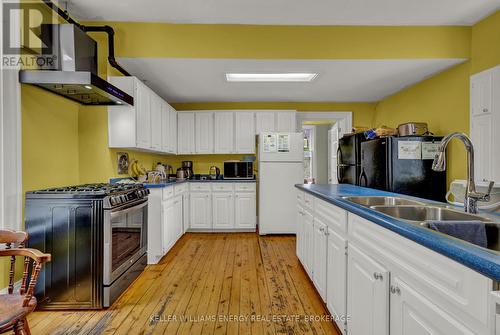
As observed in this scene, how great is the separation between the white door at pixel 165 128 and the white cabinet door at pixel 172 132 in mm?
63

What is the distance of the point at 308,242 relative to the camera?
8.53ft

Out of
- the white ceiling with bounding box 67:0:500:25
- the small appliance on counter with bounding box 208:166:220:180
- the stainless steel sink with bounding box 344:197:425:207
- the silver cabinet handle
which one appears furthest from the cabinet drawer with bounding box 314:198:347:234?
the small appliance on counter with bounding box 208:166:220:180

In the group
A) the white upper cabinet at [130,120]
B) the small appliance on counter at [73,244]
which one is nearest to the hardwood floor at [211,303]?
the small appliance on counter at [73,244]

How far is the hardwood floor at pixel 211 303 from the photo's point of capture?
197cm

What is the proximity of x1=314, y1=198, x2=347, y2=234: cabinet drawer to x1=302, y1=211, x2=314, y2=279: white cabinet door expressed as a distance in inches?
8.2

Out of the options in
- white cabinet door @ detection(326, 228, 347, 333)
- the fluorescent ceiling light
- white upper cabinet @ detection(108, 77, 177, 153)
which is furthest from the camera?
the fluorescent ceiling light

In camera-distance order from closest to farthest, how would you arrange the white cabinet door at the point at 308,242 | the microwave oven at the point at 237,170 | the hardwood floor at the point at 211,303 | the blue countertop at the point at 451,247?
the blue countertop at the point at 451,247, the hardwood floor at the point at 211,303, the white cabinet door at the point at 308,242, the microwave oven at the point at 237,170

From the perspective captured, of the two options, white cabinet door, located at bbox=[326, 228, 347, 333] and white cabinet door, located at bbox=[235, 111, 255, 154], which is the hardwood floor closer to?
white cabinet door, located at bbox=[326, 228, 347, 333]

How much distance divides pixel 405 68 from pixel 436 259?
312cm

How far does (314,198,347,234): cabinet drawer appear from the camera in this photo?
5.76ft

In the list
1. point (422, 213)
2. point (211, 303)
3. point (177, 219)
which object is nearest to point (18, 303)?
point (211, 303)

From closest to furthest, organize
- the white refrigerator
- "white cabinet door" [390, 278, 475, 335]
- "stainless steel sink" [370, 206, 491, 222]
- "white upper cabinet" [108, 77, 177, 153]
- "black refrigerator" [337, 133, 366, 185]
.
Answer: "white cabinet door" [390, 278, 475, 335] < "stainless steel sink" [370, 206, 491, 222] < "white upper cabinet" [108, 77, 177, 153] < "black refrigerator" [337, 133, 366, 185] < the white refrigerator

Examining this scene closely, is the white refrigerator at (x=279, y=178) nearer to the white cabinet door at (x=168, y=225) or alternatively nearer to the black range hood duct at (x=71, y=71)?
the white cabinet door at (x=168, y=225)

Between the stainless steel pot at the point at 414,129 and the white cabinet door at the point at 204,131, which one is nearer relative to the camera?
the stainless steel pot at the point at 414,129
